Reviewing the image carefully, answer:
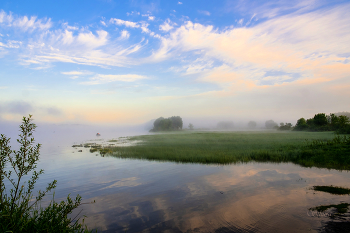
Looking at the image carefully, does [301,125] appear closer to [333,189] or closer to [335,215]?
[333,189]

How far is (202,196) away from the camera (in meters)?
12.0

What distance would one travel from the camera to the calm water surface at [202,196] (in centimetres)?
866

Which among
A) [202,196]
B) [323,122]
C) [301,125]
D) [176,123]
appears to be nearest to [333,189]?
[202,196]

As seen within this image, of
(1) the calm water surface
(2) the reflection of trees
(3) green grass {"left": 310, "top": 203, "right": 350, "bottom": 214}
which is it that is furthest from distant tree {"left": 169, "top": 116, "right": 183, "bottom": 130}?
(2) the reflection of trees

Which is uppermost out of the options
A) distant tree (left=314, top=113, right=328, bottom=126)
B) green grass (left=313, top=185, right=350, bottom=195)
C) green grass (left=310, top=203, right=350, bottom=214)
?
distant tree (left=314, top=113, right=328, bottom=126)

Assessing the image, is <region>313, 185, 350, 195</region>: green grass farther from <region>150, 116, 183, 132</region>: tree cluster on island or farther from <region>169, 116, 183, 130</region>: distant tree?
<region>169, 116, 183, 130</region>: distant tree

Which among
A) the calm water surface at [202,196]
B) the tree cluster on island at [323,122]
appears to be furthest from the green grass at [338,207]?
the tree cluster on island at [323,122]

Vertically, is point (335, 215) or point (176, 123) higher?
point (176, 123)

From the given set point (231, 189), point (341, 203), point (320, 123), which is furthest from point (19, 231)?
point (320, 123)

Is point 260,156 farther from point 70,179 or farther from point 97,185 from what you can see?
point 70,179

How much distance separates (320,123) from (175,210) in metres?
83.4

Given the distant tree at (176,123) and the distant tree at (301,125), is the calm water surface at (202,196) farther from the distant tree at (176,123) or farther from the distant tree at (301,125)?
the distant tree at (176,123)

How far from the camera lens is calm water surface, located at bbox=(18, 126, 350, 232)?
8656 mm

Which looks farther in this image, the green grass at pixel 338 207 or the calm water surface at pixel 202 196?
the green grass at pixel 338 207
